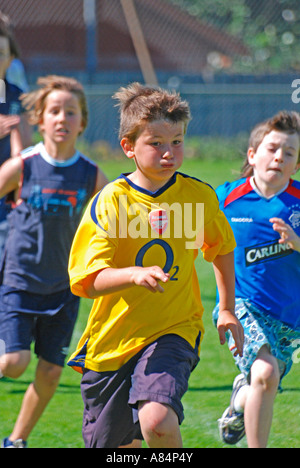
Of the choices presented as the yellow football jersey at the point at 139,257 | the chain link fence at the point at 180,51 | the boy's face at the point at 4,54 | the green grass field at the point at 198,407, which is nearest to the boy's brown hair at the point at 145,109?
the yellow football jersey at the point at 139,257

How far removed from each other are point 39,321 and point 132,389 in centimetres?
130

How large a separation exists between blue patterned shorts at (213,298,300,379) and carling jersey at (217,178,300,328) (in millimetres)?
43

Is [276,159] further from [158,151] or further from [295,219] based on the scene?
[158,151]

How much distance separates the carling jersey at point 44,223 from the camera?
13.3ft

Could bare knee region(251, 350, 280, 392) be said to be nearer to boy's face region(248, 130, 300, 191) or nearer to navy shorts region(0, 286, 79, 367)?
Result: boy's face region(248, 130, 300, 191)

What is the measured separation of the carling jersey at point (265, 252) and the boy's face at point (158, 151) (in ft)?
3.11

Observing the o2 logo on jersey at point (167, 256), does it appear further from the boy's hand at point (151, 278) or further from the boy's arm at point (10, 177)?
the boy's arm at point (10, 177)

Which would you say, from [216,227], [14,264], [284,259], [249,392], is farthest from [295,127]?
[14,264]

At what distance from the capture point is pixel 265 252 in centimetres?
387

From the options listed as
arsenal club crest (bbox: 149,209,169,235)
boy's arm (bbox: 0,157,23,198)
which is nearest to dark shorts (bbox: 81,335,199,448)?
arsenal club crest (bbox: 149,209,169,235)

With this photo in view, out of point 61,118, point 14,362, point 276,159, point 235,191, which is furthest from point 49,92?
point 14,362

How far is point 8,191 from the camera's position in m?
4.14

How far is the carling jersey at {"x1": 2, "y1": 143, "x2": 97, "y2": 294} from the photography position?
4.06 meters
